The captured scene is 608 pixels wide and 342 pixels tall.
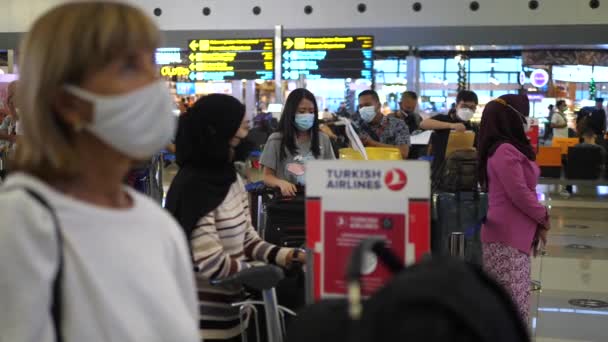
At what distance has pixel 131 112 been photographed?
1284 millimetres

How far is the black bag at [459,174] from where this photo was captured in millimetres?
4797

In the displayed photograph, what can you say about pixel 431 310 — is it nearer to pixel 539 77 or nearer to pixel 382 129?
pixel 382 129

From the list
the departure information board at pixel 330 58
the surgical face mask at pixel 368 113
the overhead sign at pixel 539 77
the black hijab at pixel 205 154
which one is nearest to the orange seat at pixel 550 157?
the departure information board at pixel 330 58

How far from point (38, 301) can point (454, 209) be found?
379cm

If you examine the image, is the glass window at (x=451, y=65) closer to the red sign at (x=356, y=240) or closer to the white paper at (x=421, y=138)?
the white paper at (x=421, y=138)

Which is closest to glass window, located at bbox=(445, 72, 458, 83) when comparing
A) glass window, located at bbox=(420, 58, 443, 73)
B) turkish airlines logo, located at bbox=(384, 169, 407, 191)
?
glass window, located at bbox=(420, 58, 443, 73)

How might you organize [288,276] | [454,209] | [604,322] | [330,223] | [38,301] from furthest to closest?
[604,322]
[454,209]
[288,276]
[330,223]
[38,301]

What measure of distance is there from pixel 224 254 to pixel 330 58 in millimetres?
8436

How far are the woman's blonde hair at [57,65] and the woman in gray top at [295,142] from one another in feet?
10.8

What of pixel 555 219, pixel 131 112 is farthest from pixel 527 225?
pixel 555 219

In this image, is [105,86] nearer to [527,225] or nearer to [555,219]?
[527,225]

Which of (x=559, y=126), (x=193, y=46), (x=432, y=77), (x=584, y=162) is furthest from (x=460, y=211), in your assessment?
(x=432, y=77)

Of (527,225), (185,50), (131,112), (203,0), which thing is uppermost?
(203,0)

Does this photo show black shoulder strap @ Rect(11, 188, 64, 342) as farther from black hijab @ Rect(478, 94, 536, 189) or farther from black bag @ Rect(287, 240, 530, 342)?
black hijab @ Rect(478, 94, 536, 189)
